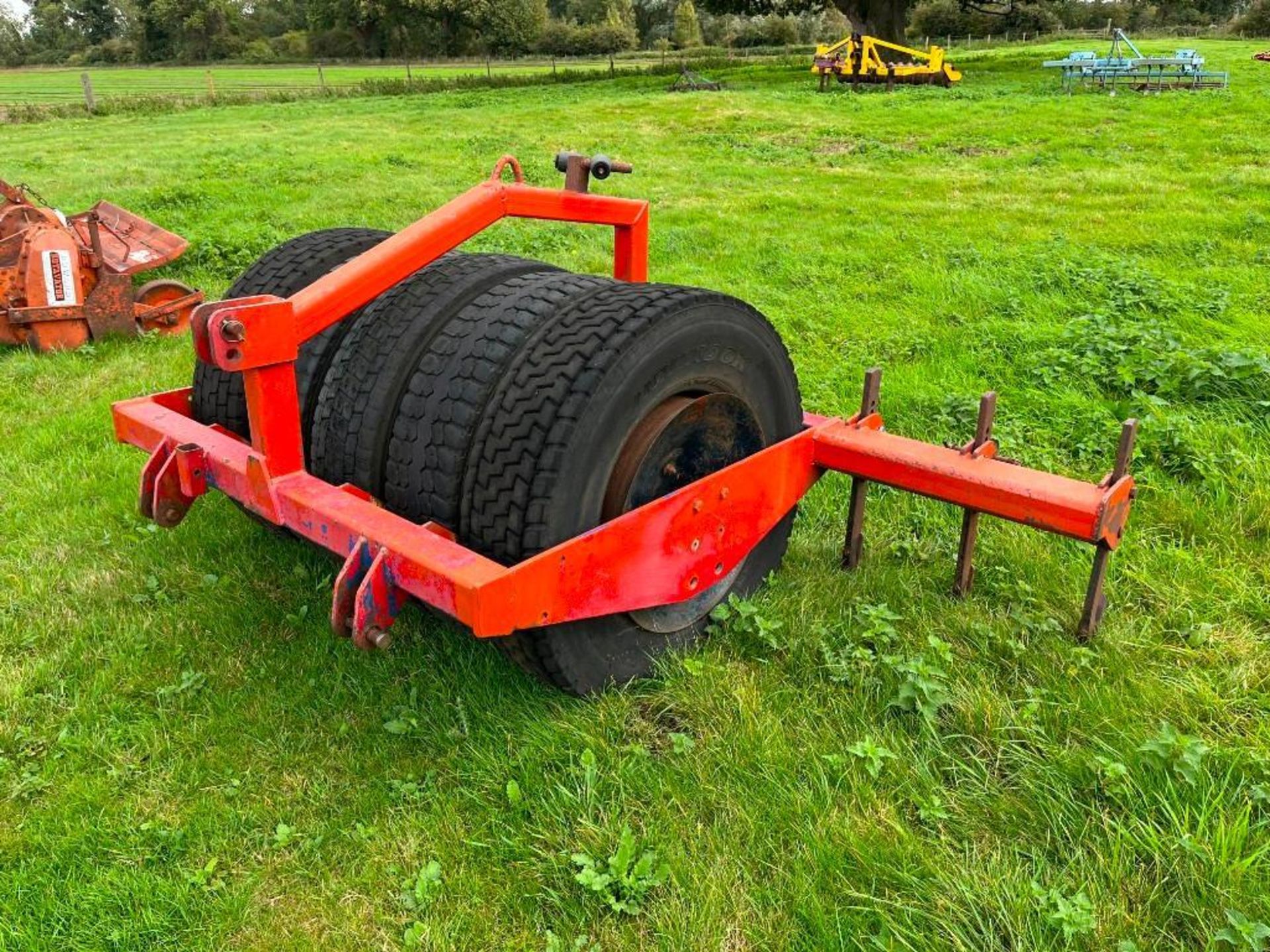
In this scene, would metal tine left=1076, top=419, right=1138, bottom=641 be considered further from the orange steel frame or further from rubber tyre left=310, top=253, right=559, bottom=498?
rubber tyre left=310, top=253, right=559, bottom=498

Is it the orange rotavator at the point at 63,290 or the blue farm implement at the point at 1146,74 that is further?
the blue farm implement at the point at 1146,74

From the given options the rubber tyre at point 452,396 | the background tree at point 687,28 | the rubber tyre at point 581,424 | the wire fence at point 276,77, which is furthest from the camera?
the background tree at point 687,28

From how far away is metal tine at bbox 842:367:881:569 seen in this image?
309 centimetres

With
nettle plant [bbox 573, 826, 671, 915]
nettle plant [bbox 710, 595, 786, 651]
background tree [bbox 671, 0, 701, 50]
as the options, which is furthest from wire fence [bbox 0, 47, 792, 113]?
nettle plant [bbox 573, 826, 671, 915]

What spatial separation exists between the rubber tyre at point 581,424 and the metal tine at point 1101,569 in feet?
3.60

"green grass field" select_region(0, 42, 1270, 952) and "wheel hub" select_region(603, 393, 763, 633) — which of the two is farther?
"wheel hub" select_region(603, 393, 763, 633)

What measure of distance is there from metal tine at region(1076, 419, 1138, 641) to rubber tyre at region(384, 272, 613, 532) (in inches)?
59.4

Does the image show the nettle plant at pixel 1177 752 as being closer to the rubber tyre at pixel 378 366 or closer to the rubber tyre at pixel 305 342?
the rubber tyre at pixel 378 366

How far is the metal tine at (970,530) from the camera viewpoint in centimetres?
287

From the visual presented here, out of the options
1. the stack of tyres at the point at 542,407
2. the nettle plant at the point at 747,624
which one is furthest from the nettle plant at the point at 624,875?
the nettle plant at the point at 747,624

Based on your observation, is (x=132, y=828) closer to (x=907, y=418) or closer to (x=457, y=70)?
(x=907, y=418)

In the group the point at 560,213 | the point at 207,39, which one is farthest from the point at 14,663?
the point at 207,39

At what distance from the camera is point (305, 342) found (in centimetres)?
296

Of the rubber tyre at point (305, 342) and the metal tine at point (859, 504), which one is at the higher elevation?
the rubber tyre at point (305, 342)
